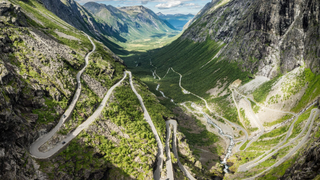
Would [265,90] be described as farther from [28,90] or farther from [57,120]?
[28,90]

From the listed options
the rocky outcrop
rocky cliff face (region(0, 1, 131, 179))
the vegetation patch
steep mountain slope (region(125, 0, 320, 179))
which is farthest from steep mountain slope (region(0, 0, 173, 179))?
the vegetation patch

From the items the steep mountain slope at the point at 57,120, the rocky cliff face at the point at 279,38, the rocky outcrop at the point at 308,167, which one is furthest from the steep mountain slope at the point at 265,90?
the steep mountain slope at the point at 57,120

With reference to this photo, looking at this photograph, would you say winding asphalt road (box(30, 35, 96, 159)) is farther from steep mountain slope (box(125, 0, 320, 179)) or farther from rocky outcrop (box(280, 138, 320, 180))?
rocky outcrop (box(280, 138, 320, 180))

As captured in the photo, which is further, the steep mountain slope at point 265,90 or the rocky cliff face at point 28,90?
the steep mountain slope at point 265,90

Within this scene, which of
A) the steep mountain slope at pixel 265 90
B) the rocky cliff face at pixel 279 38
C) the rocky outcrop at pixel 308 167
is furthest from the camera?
the rocky cliff face at pixel 279 38

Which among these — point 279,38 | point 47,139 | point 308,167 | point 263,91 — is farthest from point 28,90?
point 279,38

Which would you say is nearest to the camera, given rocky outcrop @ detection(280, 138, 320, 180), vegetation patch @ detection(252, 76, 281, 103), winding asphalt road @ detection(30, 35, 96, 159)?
rocky outcrop @ detection(280, 138, 320, 180)

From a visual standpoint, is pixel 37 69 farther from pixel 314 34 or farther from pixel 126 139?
pixel 314 34

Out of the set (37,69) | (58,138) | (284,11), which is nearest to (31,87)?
(37,69)

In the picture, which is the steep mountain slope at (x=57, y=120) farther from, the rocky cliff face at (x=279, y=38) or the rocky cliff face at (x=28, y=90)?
the rocky cliff face at (x=279, y=38)
